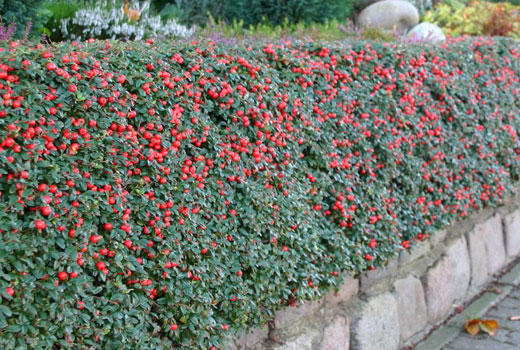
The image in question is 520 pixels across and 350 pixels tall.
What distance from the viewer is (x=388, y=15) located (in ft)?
25.3

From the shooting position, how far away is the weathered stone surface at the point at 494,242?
215 inches

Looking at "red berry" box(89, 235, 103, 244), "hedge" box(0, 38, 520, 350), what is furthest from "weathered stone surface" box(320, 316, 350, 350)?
"red berry" box(89, 235, 103, 244)

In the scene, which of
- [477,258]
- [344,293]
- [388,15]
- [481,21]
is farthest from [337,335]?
[481,21]

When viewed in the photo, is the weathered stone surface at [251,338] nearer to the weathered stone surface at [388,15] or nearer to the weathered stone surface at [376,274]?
the weathered stone surface at [376,274]

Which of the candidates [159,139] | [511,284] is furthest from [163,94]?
[511,284]

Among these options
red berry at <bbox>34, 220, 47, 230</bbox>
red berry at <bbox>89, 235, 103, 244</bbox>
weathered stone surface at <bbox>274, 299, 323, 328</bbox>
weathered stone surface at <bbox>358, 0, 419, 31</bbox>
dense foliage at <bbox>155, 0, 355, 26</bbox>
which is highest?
weathered stone surface at <bbox>358, 0, 419, 31</bbox>

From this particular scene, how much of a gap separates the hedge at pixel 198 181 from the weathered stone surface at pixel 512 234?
1448 millimetres

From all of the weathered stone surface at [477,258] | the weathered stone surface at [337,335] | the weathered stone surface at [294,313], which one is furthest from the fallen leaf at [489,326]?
the weathered stone surface at [294,313]

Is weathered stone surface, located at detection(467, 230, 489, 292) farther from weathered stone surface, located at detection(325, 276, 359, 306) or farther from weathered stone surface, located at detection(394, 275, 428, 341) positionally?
weathered stone surface, located at detection(325, 276, 359, 306)

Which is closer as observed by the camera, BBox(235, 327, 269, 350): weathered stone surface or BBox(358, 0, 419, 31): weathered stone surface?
BBox(235, 327, 269, 350): weathered stone surface

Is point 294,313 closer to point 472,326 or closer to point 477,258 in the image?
point 472,326

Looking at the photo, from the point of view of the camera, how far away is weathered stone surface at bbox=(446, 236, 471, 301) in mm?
Result: 4926

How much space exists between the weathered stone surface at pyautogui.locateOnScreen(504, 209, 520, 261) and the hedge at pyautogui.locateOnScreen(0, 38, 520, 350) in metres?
1.45

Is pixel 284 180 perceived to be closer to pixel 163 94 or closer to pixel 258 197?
pixel 258 197
